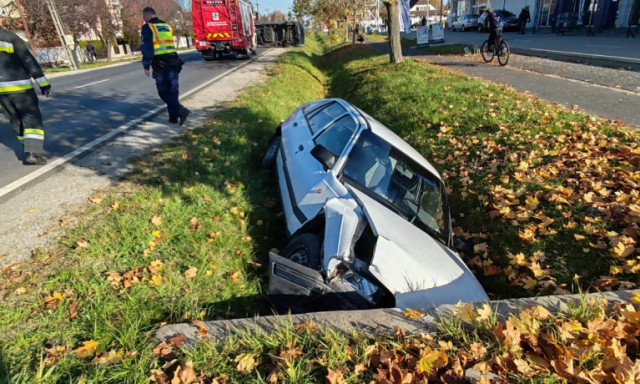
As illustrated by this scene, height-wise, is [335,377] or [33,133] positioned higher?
[33,133]

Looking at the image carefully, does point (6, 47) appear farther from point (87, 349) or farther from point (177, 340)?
point (177, 340)

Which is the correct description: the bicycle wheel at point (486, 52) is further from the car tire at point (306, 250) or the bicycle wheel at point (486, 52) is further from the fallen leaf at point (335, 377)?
the fallen leaf at point (335, 377)

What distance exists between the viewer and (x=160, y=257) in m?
3.49

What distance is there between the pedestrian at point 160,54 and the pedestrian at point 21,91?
1.71 m

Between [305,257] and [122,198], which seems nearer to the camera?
[305,257]

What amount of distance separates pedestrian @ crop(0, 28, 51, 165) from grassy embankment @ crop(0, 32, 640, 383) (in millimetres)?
1481

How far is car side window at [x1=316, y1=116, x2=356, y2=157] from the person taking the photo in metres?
3.86

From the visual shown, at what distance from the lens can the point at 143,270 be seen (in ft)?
10.6

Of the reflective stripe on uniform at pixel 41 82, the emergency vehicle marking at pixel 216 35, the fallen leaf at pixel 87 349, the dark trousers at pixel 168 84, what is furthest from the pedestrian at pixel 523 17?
the fallen leaf at pixel 87 349

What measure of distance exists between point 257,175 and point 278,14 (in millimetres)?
96405

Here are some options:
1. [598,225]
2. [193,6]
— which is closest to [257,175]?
[598,225]

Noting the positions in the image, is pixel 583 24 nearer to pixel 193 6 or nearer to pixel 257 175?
pixel 193 6

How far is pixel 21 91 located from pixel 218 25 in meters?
17.4

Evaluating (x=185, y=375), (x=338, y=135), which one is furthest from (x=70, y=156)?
(x=185, y=375)
